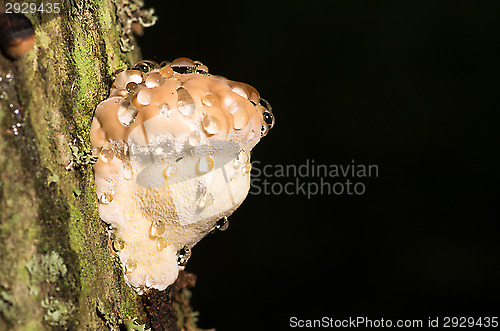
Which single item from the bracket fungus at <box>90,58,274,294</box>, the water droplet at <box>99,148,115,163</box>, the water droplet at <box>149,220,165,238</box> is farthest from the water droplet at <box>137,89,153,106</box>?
the water droplet at <box>149,220,165,238</box>

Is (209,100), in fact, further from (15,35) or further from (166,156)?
(15,35)

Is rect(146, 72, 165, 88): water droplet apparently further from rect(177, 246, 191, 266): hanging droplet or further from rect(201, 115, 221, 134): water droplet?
rect(177, 246, 191, 266): hanging droplet

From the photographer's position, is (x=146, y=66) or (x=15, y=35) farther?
(x=146, y=66)

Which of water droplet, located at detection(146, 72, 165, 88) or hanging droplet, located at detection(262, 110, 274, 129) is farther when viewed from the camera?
hanging droplet, located at detection(262, 110, 274, 129)

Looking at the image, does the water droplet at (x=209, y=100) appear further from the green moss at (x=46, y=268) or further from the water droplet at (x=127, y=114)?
the green moss at (x=46, y=268)

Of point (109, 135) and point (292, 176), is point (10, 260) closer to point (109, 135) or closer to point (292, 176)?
point (109, 135)

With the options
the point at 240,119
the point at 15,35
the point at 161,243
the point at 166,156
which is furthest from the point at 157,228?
the point at 15,35
